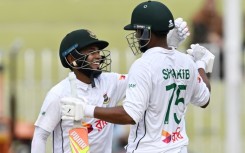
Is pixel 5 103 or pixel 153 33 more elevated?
pixel 153 33

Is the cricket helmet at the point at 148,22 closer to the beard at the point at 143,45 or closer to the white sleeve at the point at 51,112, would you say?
the beard at the point at 143,45

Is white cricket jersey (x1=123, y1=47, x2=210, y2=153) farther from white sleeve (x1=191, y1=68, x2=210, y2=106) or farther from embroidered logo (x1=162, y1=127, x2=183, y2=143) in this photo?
white sleeve (x1=191, y1=68, x2=210, y2=106)

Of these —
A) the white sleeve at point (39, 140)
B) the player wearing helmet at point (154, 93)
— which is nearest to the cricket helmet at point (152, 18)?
the player wearing helmet at point (154, 93)

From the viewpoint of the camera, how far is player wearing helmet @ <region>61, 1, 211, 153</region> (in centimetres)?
750

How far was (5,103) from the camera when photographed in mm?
15000

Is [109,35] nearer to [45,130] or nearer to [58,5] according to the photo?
[58,5]

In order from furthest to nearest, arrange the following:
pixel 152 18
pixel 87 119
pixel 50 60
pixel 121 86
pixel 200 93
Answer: pixel 50 60
pixel 121 86
pixel 87 119
pixel 200 93
pixel 152 18

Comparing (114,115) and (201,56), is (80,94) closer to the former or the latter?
(114,115)

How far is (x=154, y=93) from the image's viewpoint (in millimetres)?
7574

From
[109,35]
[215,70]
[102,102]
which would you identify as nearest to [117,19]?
[109,35]

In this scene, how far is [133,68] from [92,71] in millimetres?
693

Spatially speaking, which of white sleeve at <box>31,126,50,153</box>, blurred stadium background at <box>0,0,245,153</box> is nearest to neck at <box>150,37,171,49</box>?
white sleeve at <box>31,126,50,153</box>

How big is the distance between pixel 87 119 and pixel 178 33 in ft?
2.95

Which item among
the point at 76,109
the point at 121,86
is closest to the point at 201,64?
the point at 121,86
